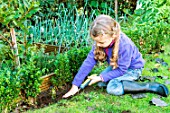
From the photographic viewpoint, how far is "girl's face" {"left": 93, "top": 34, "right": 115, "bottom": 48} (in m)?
2.95

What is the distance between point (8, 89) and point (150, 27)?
228cm

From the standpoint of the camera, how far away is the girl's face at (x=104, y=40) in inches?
116

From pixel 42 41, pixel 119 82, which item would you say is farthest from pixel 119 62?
pixel 42 41

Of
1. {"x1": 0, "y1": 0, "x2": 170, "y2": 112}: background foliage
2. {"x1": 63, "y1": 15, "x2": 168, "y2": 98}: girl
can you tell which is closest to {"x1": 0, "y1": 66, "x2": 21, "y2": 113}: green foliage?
{"x1": 0, "y1": 0, "x2": 170, "y2": 112}: background foliage

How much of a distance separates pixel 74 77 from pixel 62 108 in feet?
2.00

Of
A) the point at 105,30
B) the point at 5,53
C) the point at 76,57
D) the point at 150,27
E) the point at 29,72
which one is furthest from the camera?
the point at 150,27

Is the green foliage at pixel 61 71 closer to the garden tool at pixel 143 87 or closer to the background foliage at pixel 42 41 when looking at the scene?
the background foliage at pixel 42 41

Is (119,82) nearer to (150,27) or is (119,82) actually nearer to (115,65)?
(115,65)

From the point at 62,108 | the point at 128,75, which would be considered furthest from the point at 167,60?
the point at 62,108

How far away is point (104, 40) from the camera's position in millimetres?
2977

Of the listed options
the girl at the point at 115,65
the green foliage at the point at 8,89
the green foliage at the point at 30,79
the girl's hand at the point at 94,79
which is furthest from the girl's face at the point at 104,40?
the green foliage at the point at 8,89

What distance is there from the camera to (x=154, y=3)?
488cm

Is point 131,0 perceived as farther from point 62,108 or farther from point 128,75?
point 62,108

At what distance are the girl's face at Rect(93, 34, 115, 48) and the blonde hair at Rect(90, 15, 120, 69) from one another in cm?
3
